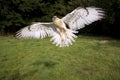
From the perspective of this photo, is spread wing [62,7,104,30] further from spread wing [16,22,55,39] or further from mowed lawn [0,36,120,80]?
mowed lawn [0,36,120,80]

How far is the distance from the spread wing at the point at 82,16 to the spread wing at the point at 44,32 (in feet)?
0.68

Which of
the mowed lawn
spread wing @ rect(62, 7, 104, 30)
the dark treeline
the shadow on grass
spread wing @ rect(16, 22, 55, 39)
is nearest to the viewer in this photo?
spread wing @ rect(62, 7, 104, 30)

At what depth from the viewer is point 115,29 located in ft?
43.8

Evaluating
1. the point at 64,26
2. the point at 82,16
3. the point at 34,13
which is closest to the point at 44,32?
the point at 64,26

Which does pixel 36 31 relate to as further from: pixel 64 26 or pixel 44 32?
pixel 64 26

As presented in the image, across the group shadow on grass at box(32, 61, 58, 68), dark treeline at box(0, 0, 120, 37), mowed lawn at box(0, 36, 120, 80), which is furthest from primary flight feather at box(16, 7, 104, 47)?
dark treeline at box(0, 0, 120, 37)

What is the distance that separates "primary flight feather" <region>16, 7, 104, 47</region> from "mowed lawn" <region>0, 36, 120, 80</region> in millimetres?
2766

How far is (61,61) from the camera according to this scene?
891 centimetres

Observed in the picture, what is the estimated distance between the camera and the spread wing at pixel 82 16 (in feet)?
15.1

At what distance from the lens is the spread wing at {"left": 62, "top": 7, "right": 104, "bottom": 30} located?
4.60 m

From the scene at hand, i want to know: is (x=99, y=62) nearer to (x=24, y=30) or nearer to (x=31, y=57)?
(x=31, y=57)

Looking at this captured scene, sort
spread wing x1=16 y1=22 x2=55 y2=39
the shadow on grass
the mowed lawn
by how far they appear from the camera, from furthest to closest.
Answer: the shadow on grass, the mowed lawn, spread wing x1=16 y1=22 x2=55 y2=39

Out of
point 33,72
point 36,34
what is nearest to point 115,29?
point 33,72

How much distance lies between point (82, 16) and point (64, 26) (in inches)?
15.0
